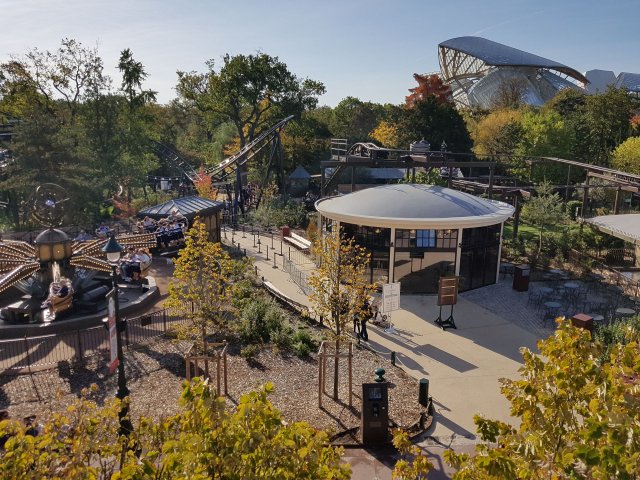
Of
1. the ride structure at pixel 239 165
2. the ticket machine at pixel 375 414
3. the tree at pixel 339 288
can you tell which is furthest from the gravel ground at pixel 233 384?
the ride structure at pixel 239 165

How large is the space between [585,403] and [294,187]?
1963 inches

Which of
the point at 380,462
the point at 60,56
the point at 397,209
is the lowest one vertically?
the point at 380,462

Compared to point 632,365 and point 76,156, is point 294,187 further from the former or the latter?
point 632,365

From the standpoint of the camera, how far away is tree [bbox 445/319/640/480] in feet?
12.8

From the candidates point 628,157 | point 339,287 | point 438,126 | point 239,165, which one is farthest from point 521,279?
point 438,126

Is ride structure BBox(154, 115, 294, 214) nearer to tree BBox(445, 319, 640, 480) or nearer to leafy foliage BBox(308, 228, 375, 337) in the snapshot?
leafy foliage BBox(308, 228, 375, 337)

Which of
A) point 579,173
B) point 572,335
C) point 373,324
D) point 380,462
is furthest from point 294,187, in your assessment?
point 572,335

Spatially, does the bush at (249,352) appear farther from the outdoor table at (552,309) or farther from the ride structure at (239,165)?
the ride structure at (239,165)

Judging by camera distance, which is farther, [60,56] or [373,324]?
[60,56]

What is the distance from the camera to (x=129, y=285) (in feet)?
70.9

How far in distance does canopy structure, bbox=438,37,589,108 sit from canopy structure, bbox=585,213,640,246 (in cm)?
6515

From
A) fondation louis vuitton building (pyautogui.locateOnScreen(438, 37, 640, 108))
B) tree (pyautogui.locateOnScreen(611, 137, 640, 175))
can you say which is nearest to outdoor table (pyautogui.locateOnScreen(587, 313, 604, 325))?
tree (pyautogui.locateOnScreen(611, 137, 640, 175))

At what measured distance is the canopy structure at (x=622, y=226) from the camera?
23.0 metres

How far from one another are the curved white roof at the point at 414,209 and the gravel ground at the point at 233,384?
7.08 m
